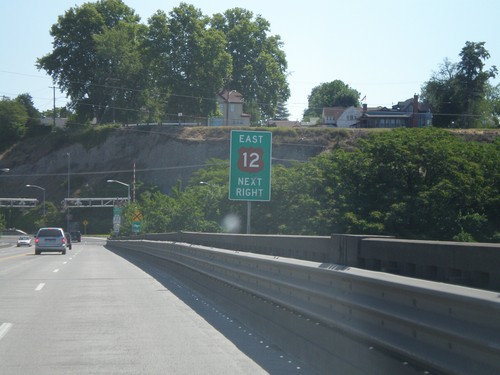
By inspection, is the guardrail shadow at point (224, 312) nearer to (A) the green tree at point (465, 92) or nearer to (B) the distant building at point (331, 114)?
(A) the green tree at point (465, 92)

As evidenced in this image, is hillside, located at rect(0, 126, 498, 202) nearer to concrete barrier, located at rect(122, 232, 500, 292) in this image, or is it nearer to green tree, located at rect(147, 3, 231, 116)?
green tree, located at rect(147, 3, 231, 116)

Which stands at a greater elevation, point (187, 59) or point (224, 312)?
point (187, 59)

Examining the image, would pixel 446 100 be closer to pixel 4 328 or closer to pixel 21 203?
pixel 21 203

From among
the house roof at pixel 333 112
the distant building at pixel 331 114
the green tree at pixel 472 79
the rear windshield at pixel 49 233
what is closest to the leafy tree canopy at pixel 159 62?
the green tree at pixel 472 79

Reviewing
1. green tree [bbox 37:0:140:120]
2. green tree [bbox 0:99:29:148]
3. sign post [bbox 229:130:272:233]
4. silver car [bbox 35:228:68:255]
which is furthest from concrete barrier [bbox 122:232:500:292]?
green tree [bbox 0:99:29:148]

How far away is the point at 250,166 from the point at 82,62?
99.0 metres

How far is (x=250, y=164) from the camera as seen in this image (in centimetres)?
1942

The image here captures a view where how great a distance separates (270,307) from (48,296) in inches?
334

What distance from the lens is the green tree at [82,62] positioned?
11131 centimetres

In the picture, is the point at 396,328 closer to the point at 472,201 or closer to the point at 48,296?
the point at 48,296

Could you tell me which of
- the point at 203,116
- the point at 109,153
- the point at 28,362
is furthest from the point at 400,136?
the point at 109,153

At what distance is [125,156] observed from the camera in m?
106

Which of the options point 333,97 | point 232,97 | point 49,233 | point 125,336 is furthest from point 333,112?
point 125,336

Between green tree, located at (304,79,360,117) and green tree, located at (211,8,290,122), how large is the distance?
59.3m
